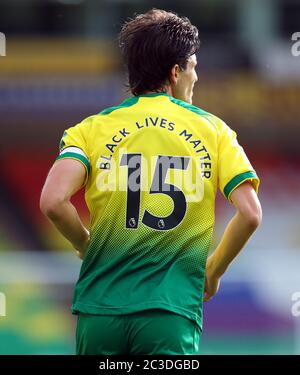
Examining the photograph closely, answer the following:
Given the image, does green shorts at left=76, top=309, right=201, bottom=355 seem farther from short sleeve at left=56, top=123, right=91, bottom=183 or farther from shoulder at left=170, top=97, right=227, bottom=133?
shoulder at left=170, top=97, right=227, bottom=133

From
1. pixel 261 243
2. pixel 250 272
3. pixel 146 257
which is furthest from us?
pixel 261 243

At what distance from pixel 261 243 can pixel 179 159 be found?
7573mm

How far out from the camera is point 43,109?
10.6 meters

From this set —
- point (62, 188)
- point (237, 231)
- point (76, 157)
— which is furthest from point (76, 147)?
point (237, 231)

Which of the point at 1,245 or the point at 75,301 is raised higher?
the point at 1,245

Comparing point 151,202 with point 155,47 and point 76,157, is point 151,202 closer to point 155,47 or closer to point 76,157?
point 76,157

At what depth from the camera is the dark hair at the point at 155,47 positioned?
2.92 meters

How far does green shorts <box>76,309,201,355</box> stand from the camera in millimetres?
2742

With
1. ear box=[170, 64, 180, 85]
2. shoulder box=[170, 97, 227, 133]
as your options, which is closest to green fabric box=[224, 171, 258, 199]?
shoulder box=[170, 97, 227, 133]

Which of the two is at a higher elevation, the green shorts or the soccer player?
the soccer player

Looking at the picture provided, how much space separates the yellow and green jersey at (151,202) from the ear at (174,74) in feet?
0.46

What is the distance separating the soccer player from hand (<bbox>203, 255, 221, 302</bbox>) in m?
0.02

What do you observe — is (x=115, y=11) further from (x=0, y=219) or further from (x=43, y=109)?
(x=0, y=219)
